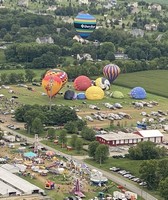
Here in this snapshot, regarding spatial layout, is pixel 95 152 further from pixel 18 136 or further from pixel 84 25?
pixel 84 25

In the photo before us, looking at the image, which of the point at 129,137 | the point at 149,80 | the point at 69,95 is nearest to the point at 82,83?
the point at 69,95

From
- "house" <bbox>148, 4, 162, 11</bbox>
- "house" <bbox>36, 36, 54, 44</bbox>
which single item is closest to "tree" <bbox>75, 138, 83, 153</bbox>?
"house" <bbox>36, 36, 54, 44</bbox>

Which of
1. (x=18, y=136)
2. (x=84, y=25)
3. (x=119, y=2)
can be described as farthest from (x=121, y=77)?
(x=119, y=2)

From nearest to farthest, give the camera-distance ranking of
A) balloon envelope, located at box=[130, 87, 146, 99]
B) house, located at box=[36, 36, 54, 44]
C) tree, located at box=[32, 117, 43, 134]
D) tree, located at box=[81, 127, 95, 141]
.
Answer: tree, located at box=[81, 127, 95, 141], tree, located at box=[32, 117, 43, 134], balloon envelope, located at box=[130, 87, 146, 99], house, located at box=[36, 36, 54, 44]

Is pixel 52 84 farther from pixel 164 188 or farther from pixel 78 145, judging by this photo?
pixel 164 188

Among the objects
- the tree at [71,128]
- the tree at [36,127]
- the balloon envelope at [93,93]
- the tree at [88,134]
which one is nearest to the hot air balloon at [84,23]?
the balloon envelope at [93,93]

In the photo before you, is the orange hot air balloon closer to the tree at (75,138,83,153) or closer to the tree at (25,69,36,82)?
the tree at (25,69,36,82)
